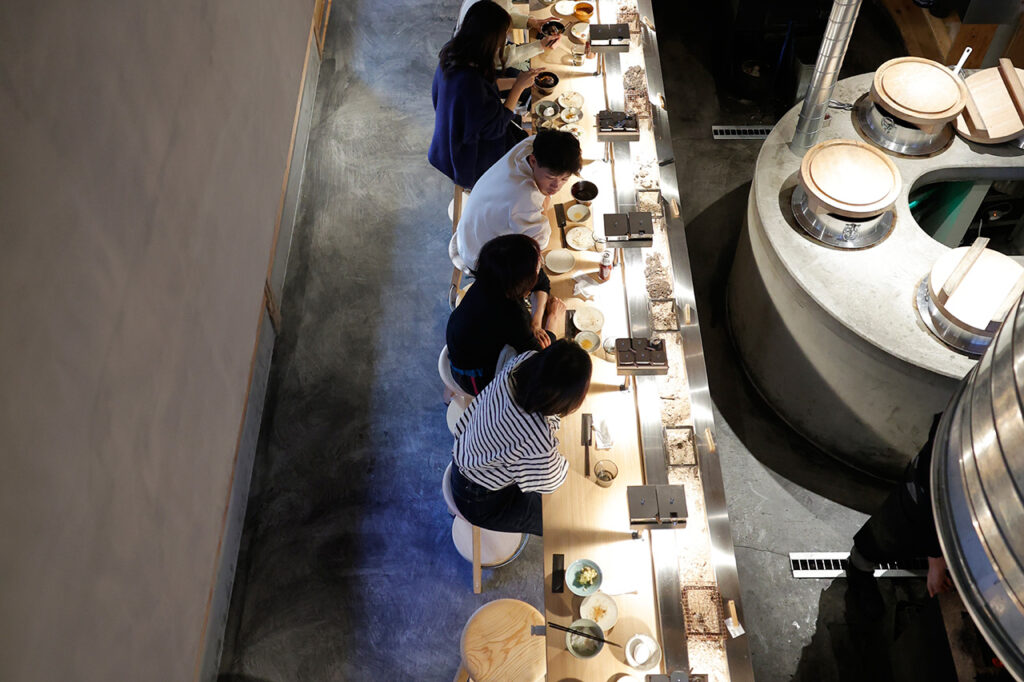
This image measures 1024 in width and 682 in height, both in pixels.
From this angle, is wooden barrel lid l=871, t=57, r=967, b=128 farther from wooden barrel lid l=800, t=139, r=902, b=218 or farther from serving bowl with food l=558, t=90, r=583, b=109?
serving bowl with food l=558, t=90, r=583, b=109

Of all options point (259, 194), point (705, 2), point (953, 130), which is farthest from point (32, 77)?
point (705, 2)

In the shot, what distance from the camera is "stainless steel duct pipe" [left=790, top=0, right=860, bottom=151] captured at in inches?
154

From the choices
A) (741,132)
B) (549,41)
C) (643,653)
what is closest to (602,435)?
(643,653)

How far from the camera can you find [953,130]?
457cm

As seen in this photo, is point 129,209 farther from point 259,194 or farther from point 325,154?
point 325,154

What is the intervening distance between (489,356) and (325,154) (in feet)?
10.1

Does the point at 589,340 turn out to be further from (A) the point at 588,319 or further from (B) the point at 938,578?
(B) the point at 938,578

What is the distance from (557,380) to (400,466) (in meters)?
2.06

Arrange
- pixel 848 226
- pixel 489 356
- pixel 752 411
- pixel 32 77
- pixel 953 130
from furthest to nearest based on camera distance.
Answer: pixel 752 411, pixel 953 130, pixel 848 226, pixel 489 356, pixel 32 77

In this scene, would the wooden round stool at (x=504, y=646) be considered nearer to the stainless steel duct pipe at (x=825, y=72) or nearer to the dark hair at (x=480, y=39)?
the dark hair at (x=480, y=39)

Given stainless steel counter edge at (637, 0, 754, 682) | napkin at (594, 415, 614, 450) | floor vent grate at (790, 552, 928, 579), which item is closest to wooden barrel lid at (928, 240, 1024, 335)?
stainless steel counter edge at (637, 0, 754, 682)

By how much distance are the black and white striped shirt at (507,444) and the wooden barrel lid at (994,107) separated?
3069 millimetres

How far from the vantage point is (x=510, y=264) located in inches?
130

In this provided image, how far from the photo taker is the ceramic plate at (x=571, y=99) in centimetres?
460
